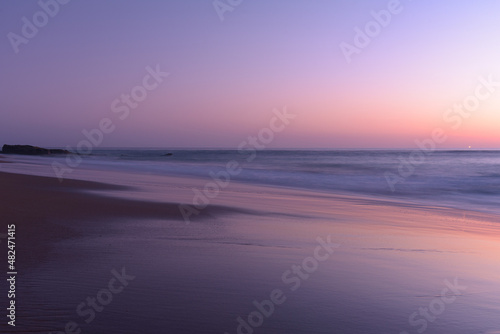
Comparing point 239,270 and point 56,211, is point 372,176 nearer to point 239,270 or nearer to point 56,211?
point 56,211

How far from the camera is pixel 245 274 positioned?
16.2 feet

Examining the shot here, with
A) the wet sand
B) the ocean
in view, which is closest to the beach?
the wet sand

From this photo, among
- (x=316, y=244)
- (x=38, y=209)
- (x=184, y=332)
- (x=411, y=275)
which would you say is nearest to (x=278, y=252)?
(x=316, y=244)

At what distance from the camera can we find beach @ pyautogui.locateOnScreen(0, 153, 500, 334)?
144 inches

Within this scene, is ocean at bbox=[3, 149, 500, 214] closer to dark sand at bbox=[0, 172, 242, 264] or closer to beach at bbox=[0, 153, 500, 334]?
beach at bbox=[0, 153, 500, 334]

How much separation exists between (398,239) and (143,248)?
386 cm

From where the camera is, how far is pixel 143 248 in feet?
19.5

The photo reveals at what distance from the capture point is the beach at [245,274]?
3.65 meters

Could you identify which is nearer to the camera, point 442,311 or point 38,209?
point 442,311

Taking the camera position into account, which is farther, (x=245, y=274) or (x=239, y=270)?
(x=239, y=270)

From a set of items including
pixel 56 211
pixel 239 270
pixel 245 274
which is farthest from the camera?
pixel 56 211

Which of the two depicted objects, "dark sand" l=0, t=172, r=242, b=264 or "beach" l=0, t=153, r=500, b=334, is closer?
"beach" l=0, t=153, r=500, b=334

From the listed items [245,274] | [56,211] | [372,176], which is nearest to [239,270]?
[245,274]

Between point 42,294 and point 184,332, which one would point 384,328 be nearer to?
point 184,332
